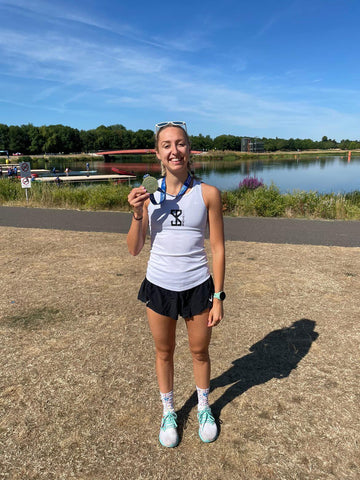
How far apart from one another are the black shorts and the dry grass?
2.92 feet

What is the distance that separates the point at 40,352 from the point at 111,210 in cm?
939

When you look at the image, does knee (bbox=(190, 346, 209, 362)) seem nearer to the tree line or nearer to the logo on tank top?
the logo on tank top

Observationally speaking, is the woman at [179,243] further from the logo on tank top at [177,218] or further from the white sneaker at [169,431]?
the white sneaker at [169,431]

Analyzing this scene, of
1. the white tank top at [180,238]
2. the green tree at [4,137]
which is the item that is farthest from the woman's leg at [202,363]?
the green tree at [4,137]

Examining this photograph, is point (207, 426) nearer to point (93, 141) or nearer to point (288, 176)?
point (288, 176)

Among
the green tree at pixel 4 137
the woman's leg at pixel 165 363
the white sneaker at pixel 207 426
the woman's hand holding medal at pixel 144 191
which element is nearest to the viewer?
the woman's hand holding medal at pixel 144 191

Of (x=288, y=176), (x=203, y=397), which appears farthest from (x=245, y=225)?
(x=288, y=176)

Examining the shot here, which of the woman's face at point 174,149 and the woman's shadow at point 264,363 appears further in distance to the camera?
the woman's shadow at point 264,363

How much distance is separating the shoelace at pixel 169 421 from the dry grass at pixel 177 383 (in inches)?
4.4

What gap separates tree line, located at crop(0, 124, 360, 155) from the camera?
118m

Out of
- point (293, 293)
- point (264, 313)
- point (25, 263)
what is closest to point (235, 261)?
point (293, 293)

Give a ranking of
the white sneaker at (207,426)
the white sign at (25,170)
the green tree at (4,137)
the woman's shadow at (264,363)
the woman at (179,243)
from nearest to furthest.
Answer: the woman at (179,243)
the white sneaker at (207,426)
the woman's shadow at (264,363)
the white sign at (25,170)
the green tree at (4,137)

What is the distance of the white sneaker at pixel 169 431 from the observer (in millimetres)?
2195

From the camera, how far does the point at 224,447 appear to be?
2201 mm
